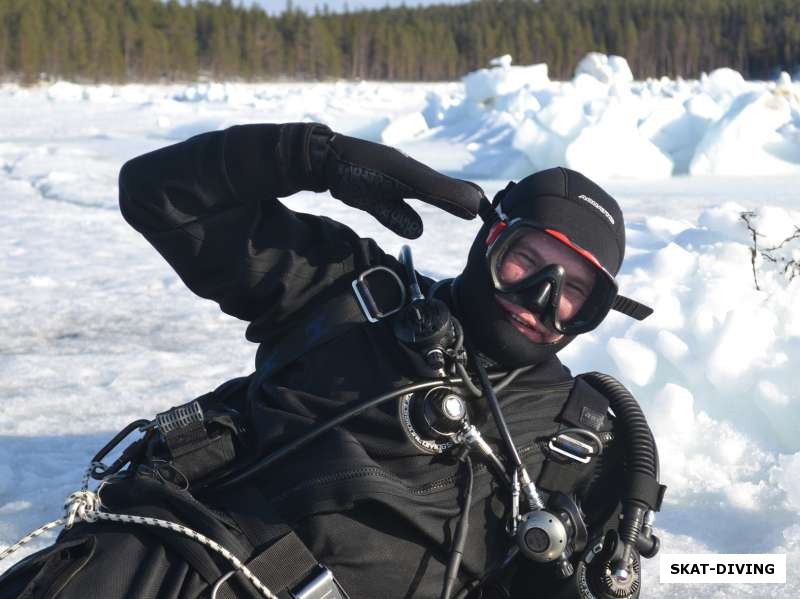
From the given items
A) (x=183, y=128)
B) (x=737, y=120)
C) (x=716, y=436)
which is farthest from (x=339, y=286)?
(x=183, y=128)

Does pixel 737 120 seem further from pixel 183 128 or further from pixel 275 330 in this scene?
pixel 183 128

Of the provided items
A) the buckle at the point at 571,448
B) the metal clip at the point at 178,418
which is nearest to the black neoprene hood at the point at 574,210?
the buckle at the point at 571,448

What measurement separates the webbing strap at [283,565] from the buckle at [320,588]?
1 centimetres

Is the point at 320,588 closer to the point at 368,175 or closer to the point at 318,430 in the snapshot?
the point at 318,430

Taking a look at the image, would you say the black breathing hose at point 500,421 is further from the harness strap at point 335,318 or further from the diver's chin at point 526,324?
the harness strap at point 335,318

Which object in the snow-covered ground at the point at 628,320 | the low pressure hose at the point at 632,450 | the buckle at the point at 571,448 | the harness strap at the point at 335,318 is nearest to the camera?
the low pressure hose at the point at 632,450

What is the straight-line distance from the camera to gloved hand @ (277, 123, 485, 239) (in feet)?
6.36

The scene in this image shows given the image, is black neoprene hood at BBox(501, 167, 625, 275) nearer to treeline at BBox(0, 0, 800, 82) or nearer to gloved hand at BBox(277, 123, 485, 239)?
gloved hand at BBox(277, 123, 485, 239)

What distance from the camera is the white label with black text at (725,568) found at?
2141 mm

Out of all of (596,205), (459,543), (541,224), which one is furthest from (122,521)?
(596,205)

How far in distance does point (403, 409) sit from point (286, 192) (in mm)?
565

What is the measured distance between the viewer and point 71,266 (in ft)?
18.5

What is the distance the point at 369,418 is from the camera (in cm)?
175

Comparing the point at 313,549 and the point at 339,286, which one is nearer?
the point at 313,549
